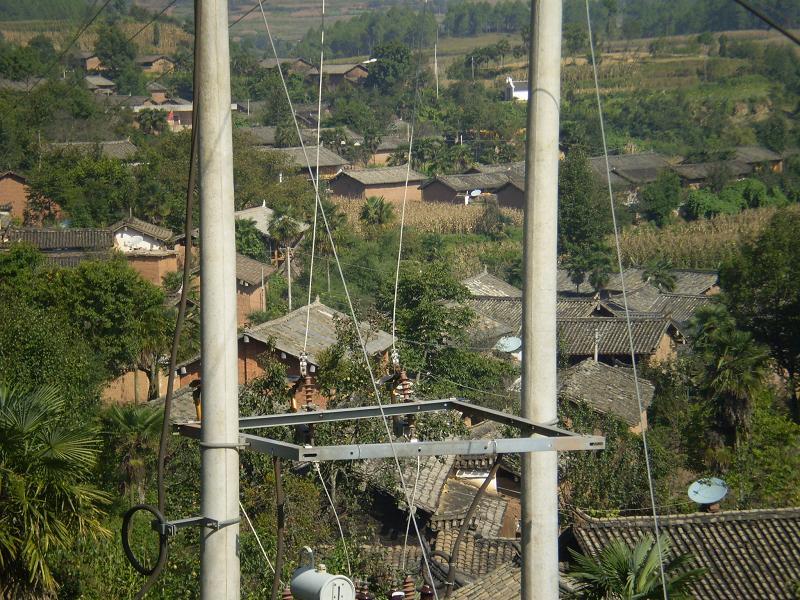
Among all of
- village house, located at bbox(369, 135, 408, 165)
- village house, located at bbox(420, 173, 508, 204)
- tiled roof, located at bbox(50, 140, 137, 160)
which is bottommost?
village house, located at bbox(369, 135, 408, 165)

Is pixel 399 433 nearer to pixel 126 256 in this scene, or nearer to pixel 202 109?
pixel 202 109

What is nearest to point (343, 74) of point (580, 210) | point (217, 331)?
point (580, 210)

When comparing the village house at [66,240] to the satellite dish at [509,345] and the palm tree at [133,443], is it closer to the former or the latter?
the satellite dish at [509,345]

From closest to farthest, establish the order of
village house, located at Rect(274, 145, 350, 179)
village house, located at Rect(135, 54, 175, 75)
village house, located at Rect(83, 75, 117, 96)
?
village house, located at Rect(274, 145, 350, 179)
village house, located at Rect(83, 75, 117, 96)
village house, located at Rect(135, 54, 175, 75)

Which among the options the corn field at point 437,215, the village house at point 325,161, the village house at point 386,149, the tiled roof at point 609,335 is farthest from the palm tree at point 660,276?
the village house at point 386,149

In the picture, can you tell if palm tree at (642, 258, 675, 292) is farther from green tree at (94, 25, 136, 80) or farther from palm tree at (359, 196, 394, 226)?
green tree at (94, 25, 136, 80)

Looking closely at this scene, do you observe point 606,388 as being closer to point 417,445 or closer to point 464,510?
point 464,510

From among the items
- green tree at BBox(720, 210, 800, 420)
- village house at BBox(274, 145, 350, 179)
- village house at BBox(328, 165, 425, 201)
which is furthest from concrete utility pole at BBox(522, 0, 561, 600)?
village house at BBox(274, 145, 350, 179)
